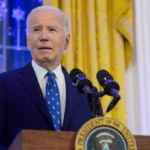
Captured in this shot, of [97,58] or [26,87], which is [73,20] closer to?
[97,58]

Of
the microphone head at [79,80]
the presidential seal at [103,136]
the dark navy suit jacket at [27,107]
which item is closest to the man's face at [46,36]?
the dark navy suit jacket at [27,107]

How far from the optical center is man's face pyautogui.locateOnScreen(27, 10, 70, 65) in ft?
7.08

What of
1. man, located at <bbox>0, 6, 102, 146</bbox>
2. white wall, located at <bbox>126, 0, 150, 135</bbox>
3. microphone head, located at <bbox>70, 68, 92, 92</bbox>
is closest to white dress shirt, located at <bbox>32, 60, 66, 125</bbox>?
man, located at <bbox>0, 6, 102, 146</bbox>

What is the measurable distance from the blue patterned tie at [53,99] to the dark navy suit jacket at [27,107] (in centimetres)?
3

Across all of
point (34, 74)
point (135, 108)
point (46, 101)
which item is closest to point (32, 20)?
point (34, 74)

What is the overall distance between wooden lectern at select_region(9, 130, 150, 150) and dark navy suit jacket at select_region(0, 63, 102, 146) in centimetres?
50

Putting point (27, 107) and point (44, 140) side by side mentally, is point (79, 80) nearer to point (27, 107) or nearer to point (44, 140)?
point (44, 140)

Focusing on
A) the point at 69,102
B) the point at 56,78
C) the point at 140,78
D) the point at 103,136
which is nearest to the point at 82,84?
the point at 103,136

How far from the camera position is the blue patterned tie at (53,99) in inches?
78.4

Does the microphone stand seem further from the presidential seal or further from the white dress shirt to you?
the white dress shirt

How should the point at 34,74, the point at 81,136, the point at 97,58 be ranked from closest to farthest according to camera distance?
the point at 81,136
the point at 34,74
the point at 97,58

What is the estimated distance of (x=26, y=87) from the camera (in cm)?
207

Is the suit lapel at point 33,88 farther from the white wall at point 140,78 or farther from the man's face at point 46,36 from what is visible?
the white wall at point 140,78

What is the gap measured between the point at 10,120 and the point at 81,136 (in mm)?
618
